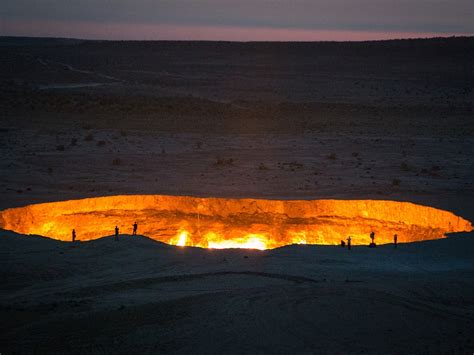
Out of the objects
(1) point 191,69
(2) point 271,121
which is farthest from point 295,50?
(2) point 271,121

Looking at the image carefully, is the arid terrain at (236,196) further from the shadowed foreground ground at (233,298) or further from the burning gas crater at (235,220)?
the burning gas crater at (235,220)

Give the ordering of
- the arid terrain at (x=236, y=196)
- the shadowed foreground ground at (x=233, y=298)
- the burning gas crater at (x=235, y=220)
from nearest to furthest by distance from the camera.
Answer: the shadowed foreground ground at (x=233, y=298), the arid terrain at (x=236, y=196), the burning gas crater at (x=235, y=220)

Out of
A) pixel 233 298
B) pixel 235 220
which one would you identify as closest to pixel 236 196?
pixel 235 220

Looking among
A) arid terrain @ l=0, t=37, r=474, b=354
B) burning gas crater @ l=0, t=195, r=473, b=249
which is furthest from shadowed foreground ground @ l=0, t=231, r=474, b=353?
burning gas crater @ l=0, t=195, r=473, b=249

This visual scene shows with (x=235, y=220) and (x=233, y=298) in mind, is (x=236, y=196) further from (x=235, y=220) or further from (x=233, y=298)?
(x=233, y=298)

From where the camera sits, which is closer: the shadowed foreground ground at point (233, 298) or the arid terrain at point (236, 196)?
the shadowed foreground ground at point (233, 298)

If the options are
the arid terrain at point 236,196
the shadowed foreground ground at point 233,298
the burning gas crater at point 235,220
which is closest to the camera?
the shadowed foreground ground at point 233,298

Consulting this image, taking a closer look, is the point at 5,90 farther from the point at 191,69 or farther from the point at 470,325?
Answer: the point at 470,325

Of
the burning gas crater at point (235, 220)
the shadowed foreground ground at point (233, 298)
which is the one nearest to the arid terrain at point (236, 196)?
the shadowed foreground ground at point (233, 298)
